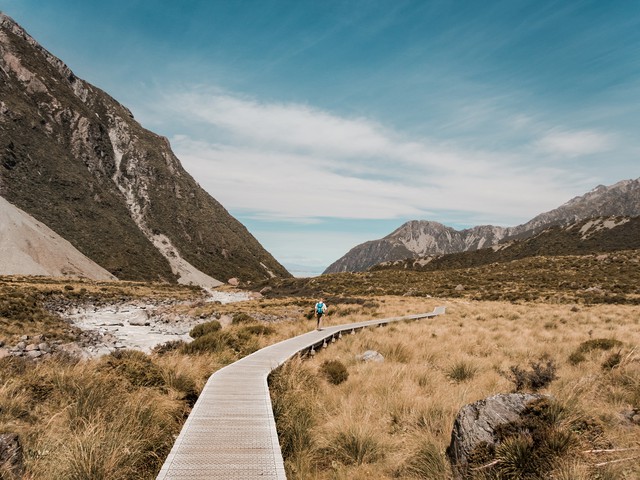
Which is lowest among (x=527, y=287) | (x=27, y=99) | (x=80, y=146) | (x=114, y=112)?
(x=527, y=287)

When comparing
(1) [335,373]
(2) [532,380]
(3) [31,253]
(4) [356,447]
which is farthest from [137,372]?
(3) [31,253]

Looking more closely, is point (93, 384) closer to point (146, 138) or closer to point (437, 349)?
point (437, 349)

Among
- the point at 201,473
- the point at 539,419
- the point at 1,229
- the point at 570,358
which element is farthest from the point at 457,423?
the point at 1,229

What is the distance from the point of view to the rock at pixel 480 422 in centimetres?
516

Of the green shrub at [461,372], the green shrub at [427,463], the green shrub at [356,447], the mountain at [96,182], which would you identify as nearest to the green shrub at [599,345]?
the green shrub at [461,372]

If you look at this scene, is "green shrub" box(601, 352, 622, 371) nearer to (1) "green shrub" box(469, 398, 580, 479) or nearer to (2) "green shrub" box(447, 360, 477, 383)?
(2) "green shrub" box(447, 360, 477, 383)

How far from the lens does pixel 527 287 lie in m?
52.4

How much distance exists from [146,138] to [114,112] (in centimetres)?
2010

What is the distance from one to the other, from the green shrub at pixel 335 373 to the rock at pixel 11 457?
7941mm

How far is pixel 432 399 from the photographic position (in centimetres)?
814

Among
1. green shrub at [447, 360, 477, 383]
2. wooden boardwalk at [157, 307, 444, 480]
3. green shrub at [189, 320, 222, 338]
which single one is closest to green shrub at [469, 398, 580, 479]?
wooden boardwalk at [157, 307, 444, 480]

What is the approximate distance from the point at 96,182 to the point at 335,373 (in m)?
161

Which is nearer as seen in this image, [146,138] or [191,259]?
[191,259]

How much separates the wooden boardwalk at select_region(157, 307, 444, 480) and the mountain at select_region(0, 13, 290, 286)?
11745cm
